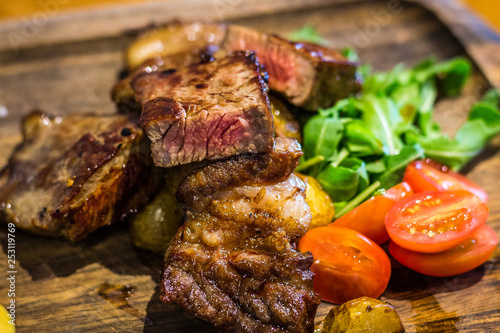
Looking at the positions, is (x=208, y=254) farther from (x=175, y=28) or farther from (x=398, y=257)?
(x=175, y=28)

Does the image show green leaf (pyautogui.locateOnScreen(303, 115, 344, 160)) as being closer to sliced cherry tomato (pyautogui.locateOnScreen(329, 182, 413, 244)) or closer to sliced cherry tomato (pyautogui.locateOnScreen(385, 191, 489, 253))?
sliced cherry tomato (pyautogui.locateOnScreen(329, 182, 413, 244))

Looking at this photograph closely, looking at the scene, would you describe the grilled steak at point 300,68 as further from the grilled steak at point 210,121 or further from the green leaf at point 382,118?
the grilled steak at point 210,121

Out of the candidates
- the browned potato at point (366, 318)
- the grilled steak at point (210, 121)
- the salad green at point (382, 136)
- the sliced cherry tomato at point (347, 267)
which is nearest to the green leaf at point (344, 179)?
the salad green at point (382, 136)

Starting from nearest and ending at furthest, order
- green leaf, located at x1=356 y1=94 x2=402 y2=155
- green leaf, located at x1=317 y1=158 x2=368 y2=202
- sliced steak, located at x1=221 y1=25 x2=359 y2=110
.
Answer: green leaf, located at x1=317 y1=158 x2=368 y2=202, sliced steak, located at x1=221 y1=25 x2=359 y2=110, green leaf, located at x1=356 y1=94 x2=402 y2=155

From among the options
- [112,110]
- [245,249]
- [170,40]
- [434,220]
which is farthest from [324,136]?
[112,110]

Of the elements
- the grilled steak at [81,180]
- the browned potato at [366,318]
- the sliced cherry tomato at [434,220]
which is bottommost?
the browned potato at [366,318]

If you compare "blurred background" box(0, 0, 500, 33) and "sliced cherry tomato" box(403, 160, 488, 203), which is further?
"blurred background" box(0, 0, 500, 33)

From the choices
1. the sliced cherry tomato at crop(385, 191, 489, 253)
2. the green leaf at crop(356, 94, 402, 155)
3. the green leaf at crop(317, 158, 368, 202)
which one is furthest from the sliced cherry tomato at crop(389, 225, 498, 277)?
the green leaf at crop(356, 94, 402, 155)
